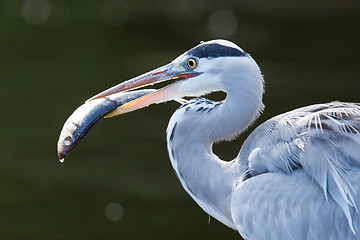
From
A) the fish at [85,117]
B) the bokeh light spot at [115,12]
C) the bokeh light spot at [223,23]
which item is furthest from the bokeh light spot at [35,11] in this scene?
the fish at [85,117]

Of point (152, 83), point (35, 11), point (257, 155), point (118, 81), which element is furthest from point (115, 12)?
point (257, 155)

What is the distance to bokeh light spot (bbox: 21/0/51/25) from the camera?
11.7 m

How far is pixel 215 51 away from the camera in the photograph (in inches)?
167

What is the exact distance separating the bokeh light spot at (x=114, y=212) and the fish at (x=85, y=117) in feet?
6.17

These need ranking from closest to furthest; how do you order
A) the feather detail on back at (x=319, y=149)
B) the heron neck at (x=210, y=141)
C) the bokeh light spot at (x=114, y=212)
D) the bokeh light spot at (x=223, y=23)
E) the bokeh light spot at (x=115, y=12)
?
the feather detail on back at (x=319, y=149), the heron neck at (x=210, y=141), the bokeh light spot at (x=114, y=212), the bokeh light spot at (x=223, y=23), the bokeh light spot at (x=115, y=12)

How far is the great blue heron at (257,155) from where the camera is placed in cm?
389

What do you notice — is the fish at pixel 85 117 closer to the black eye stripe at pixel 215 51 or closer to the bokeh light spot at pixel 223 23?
the black eye stripe at pixel 215 51

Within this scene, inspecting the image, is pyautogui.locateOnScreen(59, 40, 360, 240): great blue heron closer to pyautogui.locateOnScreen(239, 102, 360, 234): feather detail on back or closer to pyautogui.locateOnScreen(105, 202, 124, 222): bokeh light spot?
pyautogui.locateOnScreen(239, 102, 360, 234): feather detail on back

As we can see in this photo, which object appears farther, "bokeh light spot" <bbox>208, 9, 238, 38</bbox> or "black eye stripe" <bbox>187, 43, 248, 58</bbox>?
"bokeh light spot" <bbox>208, 9, 238, 38</bbox>

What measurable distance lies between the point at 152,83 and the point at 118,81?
15.1 feet

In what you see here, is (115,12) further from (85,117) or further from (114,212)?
(85,117)

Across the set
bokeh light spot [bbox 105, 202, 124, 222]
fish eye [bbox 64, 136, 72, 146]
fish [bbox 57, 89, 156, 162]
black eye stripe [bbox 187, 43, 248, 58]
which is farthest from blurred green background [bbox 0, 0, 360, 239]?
black eye stripe [bbox 187, 43, 248, 58]

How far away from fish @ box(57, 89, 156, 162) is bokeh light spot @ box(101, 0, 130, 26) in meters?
7.35

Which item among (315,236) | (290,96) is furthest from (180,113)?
(290,96)
